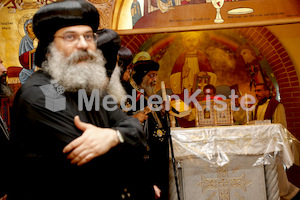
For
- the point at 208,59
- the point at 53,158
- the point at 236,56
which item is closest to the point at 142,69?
the point at 208,59

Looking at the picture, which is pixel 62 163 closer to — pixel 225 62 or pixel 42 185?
pixel 42 185

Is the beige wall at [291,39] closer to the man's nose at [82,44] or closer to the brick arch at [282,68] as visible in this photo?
the brick arch at [282,68]

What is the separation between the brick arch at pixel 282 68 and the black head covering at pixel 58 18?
4.78 meters

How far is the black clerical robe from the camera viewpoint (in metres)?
1.02

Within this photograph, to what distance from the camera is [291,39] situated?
538 centimetres

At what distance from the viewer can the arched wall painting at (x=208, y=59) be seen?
221 inches

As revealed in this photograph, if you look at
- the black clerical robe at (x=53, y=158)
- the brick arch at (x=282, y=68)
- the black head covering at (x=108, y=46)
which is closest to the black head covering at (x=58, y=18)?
the black clerical robe at (x=53, y=158)

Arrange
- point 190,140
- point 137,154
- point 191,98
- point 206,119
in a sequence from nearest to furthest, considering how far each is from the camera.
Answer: point 137,154, point 190,140, point 206,119, point 191,98

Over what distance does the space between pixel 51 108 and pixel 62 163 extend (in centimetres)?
20

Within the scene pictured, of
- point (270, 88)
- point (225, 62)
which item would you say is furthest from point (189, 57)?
point (270, 88)

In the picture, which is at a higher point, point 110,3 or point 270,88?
point 110,3

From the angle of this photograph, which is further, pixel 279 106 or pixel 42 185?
pixel 279 106

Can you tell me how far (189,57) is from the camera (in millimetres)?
5793

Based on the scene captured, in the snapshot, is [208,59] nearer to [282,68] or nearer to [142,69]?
[282,68]
